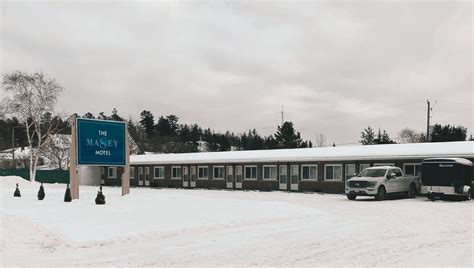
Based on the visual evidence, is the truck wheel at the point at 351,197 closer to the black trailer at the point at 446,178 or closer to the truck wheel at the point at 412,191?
the black trailer at the point at 446,178

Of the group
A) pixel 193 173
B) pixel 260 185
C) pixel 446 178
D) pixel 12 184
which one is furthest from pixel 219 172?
pixel 446 178

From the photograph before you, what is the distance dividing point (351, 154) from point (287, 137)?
176ft

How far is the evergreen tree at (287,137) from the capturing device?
89.4m

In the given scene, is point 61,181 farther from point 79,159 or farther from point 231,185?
point 79,159

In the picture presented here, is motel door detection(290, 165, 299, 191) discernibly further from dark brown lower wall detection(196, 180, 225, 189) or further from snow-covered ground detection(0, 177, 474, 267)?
snow-covered ground detection(0, 177, 474, 267)

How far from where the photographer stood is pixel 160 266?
934cm

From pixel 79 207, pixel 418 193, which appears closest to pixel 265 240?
pixel 79 207

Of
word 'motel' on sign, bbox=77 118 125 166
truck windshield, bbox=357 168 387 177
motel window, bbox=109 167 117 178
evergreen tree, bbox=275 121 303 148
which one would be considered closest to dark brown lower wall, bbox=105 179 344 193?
motel window, bbox=109 167 117 178

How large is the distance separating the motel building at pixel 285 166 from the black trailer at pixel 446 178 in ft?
11.7

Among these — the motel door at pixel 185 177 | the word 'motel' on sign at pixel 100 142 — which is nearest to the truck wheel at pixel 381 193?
the word 'motel' on sign at pixel 100 142

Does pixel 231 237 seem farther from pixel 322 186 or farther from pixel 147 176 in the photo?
pixel 147 176

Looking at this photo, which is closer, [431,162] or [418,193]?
[431,162]

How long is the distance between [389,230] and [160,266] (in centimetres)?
748

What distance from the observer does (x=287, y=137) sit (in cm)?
8994
